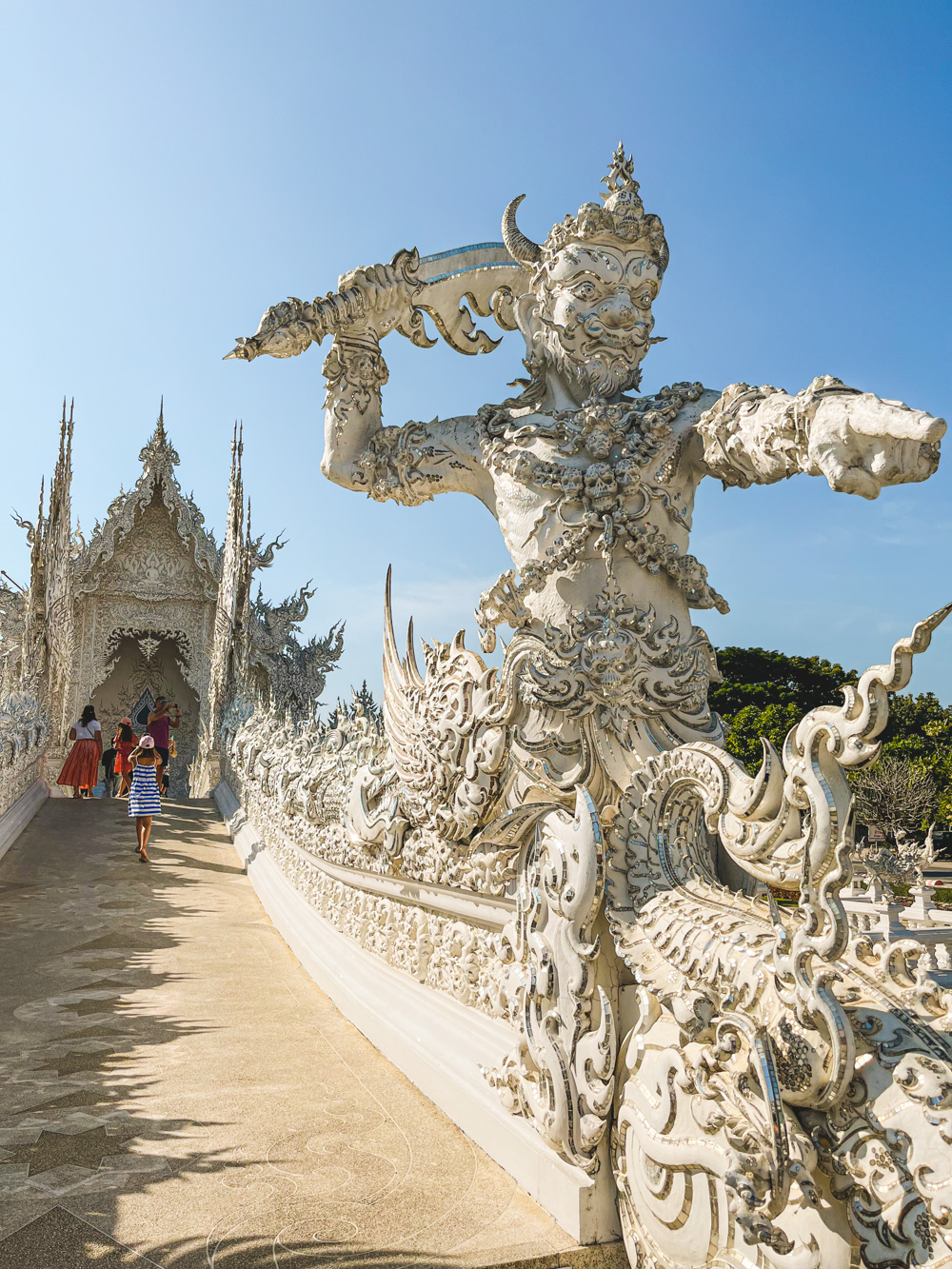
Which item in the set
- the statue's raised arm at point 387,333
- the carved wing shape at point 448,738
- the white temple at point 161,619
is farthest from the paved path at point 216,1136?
the white temple at point 161,619

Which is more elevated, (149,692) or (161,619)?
(161,619)

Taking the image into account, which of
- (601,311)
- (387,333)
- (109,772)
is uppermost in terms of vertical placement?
(387,333)

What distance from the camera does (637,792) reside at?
199 cm

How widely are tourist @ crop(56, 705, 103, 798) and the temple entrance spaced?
724 cm

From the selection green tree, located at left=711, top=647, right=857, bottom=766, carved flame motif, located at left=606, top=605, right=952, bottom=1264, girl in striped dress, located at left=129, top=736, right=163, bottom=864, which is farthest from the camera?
green tree, located at left=711, top=647, right=857, bottom=766

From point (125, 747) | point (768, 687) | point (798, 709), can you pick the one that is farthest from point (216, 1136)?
point (768, 687)

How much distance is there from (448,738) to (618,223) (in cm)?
168

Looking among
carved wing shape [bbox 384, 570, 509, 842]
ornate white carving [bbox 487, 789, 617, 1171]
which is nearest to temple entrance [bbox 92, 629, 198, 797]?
carved wing shape [bbox 384, 570, 509, 842]

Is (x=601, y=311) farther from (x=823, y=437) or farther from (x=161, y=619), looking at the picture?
(x=161, y=619)

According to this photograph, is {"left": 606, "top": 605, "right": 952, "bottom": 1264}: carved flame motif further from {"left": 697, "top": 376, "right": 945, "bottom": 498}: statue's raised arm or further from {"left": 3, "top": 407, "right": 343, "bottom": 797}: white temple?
{"left": 3, "top": 407, "right": 343, "bottom": 797}: white temple

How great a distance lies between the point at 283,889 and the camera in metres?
5.87

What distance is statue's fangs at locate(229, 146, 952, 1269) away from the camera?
1.22m

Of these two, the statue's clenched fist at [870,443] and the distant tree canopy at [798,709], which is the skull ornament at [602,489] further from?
the distant tree canopy at [798,709]

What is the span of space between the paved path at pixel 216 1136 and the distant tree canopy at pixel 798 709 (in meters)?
15.3
